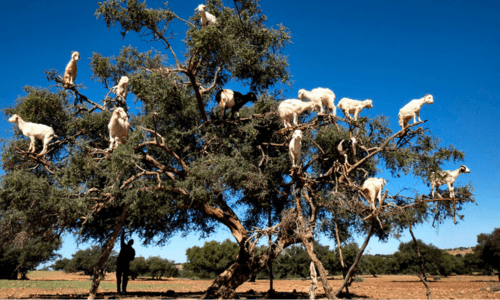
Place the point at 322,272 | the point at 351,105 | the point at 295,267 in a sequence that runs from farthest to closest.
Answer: the point at 295,267 < the point at 351,105 < the point at 322,272

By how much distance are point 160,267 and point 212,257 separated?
20.6ft

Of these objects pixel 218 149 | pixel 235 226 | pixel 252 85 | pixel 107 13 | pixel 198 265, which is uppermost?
pixel 107 13

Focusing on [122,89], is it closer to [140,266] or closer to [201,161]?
[201,161]

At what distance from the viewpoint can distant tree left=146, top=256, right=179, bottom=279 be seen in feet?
120

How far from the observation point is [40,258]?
104 ft

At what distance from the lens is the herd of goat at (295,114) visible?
8.91 m

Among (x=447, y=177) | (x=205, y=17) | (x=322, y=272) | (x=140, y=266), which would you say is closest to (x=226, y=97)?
(x=205, y=17)

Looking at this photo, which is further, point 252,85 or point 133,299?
point 252,85

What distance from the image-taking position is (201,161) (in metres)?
10.8

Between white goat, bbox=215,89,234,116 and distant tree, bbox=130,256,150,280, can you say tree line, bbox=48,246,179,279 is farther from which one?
white goat, bbox=215,89,234,116

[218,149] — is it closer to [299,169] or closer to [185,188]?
[185,188]

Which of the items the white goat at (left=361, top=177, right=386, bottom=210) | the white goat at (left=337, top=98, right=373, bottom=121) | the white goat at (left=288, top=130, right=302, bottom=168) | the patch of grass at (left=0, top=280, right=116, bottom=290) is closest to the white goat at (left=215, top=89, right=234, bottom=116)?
the white goat at (left=288, top=130, right=302, bottom=168)

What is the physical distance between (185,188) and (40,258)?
2934 centimetres

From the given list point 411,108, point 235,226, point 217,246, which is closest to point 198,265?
point 217,246
